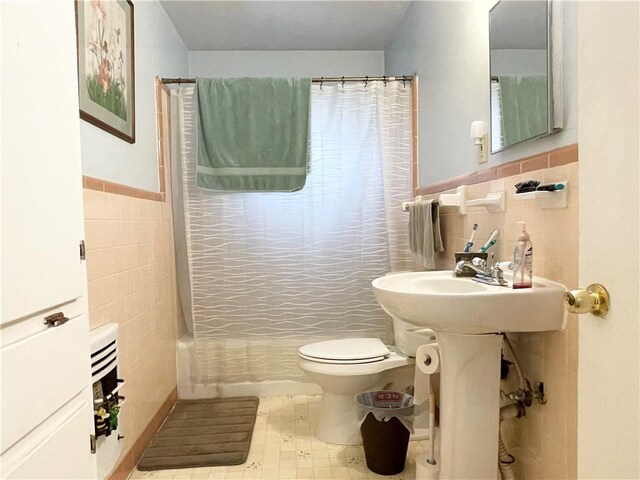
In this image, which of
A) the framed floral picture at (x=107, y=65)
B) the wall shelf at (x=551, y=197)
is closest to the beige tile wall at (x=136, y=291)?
the framed floral picture at (x=107, y=65)

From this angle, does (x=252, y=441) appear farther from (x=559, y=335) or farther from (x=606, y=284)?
(x=606, y=284)

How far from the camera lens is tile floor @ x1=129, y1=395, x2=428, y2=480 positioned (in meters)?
1.92

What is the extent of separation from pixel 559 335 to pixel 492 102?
2.73 ft

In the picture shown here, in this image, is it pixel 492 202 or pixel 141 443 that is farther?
pixel 141 443

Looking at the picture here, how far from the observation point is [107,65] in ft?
6.01

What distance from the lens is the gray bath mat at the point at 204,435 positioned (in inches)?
79.4

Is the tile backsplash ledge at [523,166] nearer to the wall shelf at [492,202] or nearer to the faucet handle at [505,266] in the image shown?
the wall shelf at [492,202]

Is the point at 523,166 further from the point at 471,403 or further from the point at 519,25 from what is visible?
the point at 471,403

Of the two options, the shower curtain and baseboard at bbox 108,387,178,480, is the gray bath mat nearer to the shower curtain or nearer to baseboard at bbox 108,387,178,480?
baseboard at bbox 108,387,178,480

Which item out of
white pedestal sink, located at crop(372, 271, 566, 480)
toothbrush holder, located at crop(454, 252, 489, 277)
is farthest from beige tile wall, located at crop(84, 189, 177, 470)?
toothbrush holder, located at crop(454, 252, 489, 277)

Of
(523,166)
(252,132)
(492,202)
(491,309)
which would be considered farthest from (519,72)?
(252,132)

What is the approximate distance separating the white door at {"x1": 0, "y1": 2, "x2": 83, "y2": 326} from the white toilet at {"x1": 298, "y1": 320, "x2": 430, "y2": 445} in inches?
51.7

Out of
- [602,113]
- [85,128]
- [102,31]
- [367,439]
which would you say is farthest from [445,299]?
[102,31]

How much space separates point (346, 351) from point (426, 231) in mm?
685
